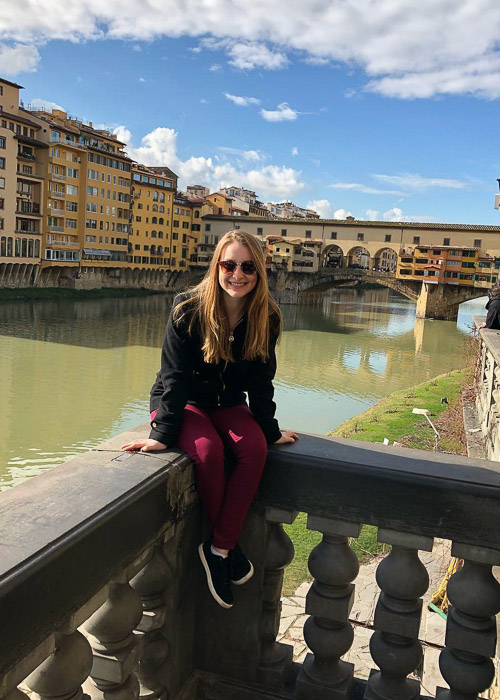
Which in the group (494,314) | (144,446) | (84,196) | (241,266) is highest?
(84,196)

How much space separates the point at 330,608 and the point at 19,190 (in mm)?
48371

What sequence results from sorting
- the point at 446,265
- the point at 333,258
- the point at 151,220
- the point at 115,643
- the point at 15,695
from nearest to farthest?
the point at 15,695, the point at 115,643, the point at 446,265, the point at 151,220, the point at 333,258

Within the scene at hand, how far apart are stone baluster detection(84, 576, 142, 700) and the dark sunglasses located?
1.13 metres

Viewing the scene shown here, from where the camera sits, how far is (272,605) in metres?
2.19

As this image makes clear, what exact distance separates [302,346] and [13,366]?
52.5ft

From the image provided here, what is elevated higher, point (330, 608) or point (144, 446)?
point (144, 446)

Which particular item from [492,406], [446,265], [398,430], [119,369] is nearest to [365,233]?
[446,265]

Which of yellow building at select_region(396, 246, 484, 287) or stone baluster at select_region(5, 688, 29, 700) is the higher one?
yellow building at select_region(396, 246, 484, 287)

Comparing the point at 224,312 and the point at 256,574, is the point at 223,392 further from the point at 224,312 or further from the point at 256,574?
the point at 256,574

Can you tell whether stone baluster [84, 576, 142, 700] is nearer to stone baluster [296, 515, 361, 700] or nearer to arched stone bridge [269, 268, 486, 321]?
stone baluster [296, 515, 361, 700]

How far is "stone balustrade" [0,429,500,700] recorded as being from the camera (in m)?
1.47

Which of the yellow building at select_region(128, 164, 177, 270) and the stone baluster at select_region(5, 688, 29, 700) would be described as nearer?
the stone baluster at select_region(5, 688, 29, 700)

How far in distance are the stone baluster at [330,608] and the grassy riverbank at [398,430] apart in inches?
153

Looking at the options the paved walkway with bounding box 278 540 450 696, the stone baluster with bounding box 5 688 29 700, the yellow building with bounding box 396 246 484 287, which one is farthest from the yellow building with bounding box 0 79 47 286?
the stone baluster with bounding box 5 688 29 700
